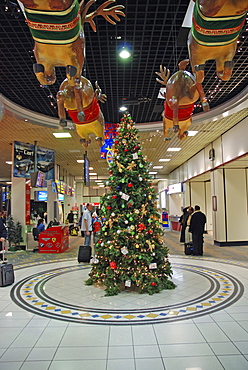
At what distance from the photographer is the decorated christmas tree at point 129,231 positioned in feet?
16.3

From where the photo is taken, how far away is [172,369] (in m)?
2.56

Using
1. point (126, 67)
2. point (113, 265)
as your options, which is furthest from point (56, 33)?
point (126, 67)

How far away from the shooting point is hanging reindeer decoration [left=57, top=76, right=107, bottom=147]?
3.12 meters

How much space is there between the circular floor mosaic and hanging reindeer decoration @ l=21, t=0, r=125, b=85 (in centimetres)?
305

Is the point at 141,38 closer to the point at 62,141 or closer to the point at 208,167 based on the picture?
the point at 62,141

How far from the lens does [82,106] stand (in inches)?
126

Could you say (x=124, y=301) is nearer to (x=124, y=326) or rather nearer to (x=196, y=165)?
(x=124, y=326)

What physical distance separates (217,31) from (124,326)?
10.8 ft

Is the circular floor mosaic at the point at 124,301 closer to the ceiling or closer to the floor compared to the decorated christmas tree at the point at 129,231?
closer to the floor

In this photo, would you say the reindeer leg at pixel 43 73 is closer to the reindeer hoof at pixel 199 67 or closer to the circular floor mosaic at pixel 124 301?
the reindeer hoof at pixel 199 67

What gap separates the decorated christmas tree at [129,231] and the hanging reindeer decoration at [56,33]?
281cm

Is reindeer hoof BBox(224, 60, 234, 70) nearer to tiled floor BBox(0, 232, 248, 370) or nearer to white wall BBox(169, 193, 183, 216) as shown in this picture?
tiled floor BBox(0, 232, 248, 370)

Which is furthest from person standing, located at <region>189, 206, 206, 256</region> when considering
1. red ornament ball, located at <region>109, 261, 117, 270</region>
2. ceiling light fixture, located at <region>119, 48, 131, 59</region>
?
ceiling light fixture, located at <region>119, 48, 131, 59</region>

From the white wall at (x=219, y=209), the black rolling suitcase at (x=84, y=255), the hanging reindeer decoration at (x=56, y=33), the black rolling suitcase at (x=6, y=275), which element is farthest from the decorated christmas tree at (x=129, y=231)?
the white wall at (x=219, y=209)
